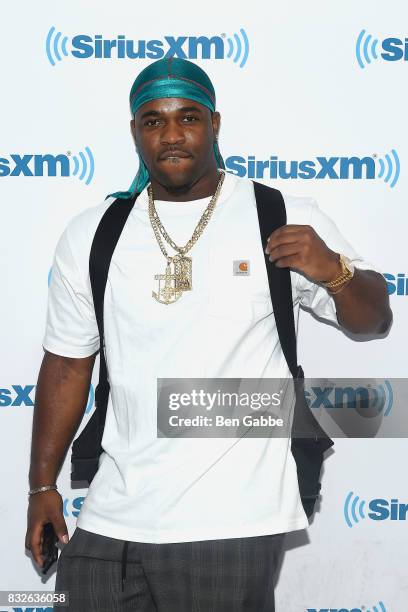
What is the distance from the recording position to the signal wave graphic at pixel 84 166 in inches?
103

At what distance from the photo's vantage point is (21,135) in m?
2.60

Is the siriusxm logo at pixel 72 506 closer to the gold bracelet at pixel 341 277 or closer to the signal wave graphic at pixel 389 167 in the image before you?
the gold bracelet at pixel 341 277

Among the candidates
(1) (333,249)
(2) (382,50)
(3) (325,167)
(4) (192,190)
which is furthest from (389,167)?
(4) (192,190)

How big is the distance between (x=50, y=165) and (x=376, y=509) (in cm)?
164

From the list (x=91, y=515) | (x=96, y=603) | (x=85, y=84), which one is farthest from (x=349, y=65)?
(x=96, y=603)

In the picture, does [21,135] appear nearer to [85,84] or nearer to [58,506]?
[85,84]

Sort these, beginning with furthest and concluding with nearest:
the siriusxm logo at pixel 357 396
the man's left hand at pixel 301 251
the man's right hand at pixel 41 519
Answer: the siriusxm logo at pixel 357 396 < the man's right hand at pixel 41 519 < the man's left hand at pixel 301 251

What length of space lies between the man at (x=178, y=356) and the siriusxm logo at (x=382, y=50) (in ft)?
2.01

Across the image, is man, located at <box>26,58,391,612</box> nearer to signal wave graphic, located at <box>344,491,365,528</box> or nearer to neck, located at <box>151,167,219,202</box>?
neck, located at <box>151,167,219,202</box>

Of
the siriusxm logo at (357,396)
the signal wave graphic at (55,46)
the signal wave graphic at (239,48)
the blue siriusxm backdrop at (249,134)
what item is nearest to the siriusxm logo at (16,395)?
the blue siriusxm backdrop at (249,134)

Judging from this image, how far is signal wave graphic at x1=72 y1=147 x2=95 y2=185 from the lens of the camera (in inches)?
103

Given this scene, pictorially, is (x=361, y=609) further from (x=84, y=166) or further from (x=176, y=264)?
(x=84, y=166)

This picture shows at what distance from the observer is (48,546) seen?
227cm

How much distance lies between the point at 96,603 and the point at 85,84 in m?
1.62
